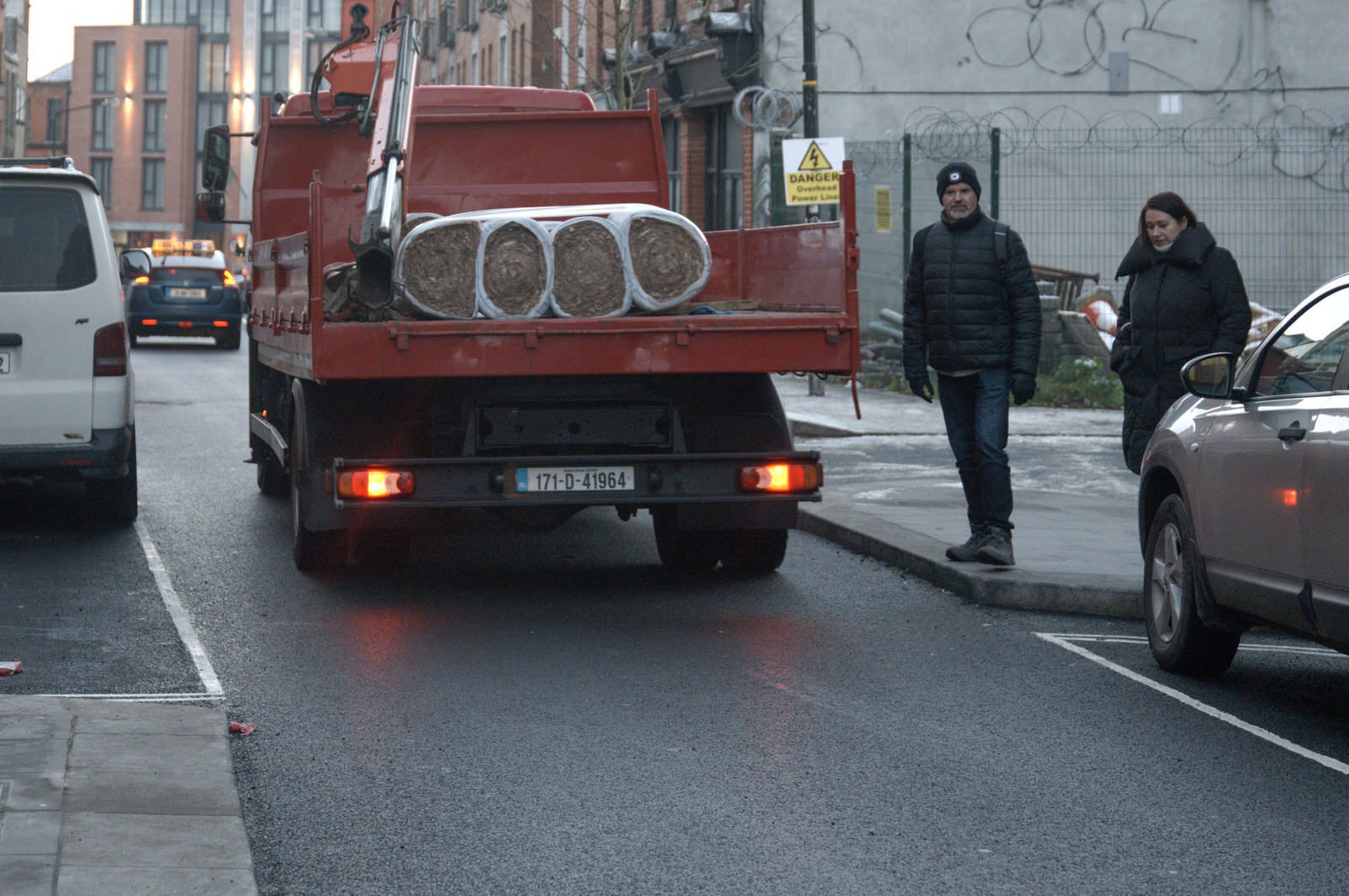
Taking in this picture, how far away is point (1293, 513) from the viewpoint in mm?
6508

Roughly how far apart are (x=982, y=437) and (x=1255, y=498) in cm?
297

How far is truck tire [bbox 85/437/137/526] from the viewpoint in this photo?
11547mm

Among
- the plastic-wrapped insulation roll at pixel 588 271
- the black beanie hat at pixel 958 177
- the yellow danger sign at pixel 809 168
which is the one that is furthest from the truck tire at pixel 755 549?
the yellow danger sign at pixel 809 168

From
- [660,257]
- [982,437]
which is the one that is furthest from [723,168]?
[660,257]

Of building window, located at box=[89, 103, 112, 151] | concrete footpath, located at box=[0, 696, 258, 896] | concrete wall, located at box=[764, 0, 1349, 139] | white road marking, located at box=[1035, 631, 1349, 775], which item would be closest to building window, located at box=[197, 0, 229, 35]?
building window, located at box=[89, 103, 112, 151]

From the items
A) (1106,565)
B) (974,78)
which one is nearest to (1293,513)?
(1106,565)

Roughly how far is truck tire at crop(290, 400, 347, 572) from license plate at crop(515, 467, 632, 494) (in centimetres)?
113

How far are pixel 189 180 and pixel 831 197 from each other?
11043 cm

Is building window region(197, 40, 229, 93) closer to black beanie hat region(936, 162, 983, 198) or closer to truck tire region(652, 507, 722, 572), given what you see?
truck tire region(652, 507, 722, 572)

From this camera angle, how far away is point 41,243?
10.8 m

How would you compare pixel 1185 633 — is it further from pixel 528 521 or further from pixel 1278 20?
pixel 1278 20

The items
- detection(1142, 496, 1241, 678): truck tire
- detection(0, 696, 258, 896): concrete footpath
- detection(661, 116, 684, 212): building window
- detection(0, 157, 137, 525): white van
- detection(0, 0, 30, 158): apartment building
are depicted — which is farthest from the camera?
detection(0, 0, 30, 158): apartment building

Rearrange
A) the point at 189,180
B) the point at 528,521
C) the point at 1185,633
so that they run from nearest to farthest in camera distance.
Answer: the point at 1185,633
the point at 528,521
the point at 189,180

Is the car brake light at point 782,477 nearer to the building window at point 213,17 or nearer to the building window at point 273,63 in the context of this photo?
the building window at point 273,63
